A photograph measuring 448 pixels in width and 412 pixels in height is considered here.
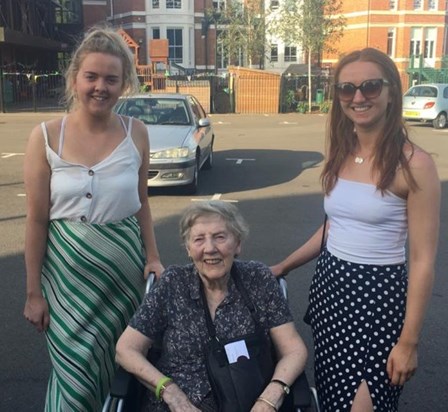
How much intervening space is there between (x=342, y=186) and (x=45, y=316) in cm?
137

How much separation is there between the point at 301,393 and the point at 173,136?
22.2 feet

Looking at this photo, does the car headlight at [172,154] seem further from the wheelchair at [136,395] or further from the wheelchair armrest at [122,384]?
the wheelchair armrest at [122,384]

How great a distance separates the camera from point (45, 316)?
7.76ft

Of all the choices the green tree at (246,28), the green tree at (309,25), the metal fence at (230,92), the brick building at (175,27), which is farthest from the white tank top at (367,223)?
the brick building at (175,27)

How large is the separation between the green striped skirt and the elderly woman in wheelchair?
0.16m

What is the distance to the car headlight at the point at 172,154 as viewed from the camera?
26.8ft

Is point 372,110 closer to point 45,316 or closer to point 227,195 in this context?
point 45,316

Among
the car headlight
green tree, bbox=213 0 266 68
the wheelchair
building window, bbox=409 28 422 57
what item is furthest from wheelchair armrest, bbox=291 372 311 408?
building window, bbox=409 28 422 57

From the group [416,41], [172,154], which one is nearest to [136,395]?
[172,154]

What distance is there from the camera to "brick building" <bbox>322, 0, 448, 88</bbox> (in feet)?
143

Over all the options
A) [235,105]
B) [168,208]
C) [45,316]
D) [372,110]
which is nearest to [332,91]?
[372,110]

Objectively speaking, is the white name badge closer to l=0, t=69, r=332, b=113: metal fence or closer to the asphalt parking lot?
the asphalt parking lot

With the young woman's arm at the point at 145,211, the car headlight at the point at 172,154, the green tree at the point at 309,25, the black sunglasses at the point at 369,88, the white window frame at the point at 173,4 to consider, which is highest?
the white window frame at the point at 173,4

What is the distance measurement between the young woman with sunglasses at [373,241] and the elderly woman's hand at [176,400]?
570 millimetres
